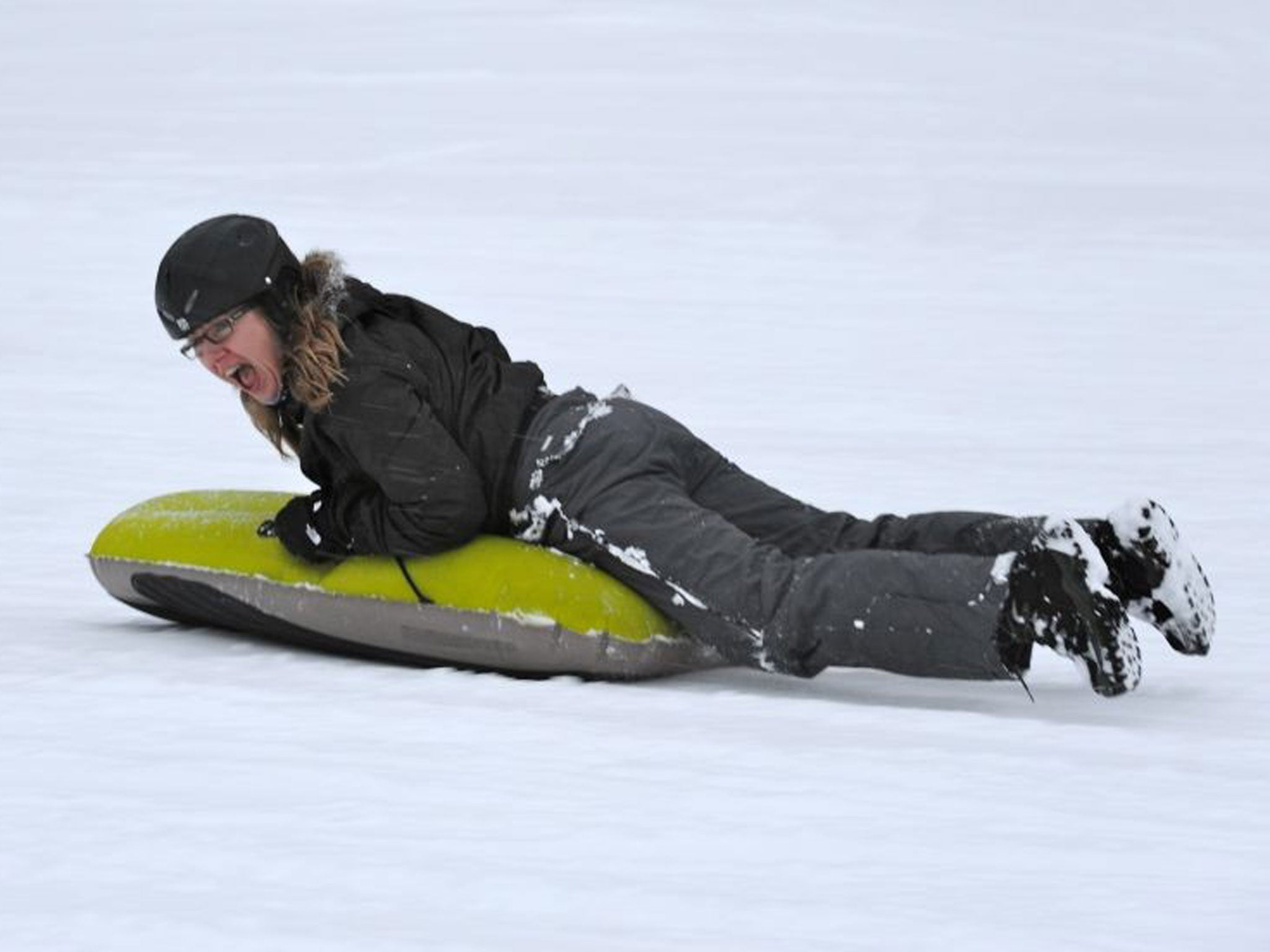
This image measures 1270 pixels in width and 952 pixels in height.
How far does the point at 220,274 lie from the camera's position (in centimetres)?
427

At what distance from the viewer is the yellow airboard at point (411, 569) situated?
434cm

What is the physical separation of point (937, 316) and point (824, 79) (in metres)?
6.25

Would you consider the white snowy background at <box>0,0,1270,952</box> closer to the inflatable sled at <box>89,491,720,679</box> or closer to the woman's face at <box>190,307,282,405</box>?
the inflatable sled at <box>89,491,720,679</box>

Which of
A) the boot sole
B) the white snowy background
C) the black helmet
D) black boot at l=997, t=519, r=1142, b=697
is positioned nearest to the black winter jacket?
the black helmet

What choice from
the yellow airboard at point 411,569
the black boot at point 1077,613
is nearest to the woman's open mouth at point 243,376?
the yellow airboard at point 411,569

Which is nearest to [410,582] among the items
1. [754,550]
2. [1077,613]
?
[754,550]

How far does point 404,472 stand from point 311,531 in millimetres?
388

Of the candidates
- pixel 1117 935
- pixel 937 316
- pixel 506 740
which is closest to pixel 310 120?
pixel 937 316

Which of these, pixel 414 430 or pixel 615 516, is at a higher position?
pixel 414 430

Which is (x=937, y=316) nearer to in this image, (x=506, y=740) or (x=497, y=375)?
(x=497, y=375)

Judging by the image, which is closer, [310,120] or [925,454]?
[925,454]

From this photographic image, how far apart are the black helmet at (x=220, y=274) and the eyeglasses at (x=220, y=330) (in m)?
0.02

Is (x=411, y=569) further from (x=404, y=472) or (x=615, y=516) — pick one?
(x=615, y=516)

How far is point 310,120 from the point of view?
14.6 meters
